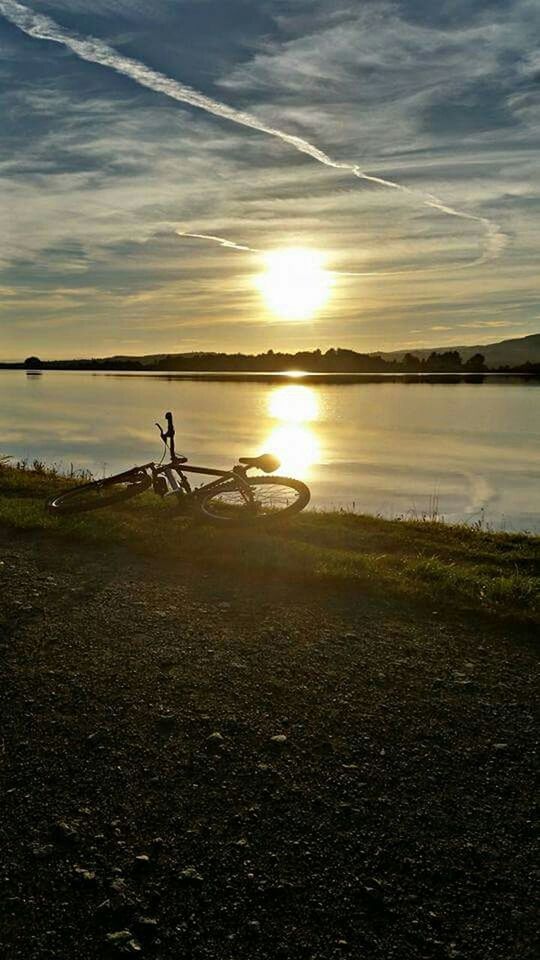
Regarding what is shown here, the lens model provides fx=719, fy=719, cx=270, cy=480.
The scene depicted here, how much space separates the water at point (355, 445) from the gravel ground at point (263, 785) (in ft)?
47.7

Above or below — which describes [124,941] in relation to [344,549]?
below

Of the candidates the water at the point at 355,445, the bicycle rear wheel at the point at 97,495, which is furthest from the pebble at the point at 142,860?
the water at the point at 355,445

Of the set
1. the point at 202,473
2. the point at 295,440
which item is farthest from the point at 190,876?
the point at 295,440

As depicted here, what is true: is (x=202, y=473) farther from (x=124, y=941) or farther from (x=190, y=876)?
(x=124, y=941)

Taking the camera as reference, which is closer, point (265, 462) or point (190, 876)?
point (190, 876)

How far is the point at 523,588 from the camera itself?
1044 cm

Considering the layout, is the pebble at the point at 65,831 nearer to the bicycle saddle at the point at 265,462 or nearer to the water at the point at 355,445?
the bicycle saddle at the point at 265,462

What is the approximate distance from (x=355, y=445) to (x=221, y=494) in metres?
35.1

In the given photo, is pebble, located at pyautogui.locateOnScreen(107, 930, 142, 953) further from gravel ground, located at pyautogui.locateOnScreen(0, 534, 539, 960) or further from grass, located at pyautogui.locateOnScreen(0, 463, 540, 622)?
grass, located at pyautogui.locateOnScreen(0, 463, 540, 622)

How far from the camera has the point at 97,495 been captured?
53.2 ft

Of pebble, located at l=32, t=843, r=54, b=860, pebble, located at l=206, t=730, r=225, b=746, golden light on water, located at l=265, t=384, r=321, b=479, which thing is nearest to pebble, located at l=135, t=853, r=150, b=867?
pebble, located at l=32, t=843, r=54, b=860

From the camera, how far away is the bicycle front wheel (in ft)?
47.1

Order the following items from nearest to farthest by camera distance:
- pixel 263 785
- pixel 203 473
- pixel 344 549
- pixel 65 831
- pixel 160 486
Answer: pixel 65 831 → pixel 263 785 → pixel 344 549 → pixel 203 473 → pixel 160 486

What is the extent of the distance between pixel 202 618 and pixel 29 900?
4.77 m
